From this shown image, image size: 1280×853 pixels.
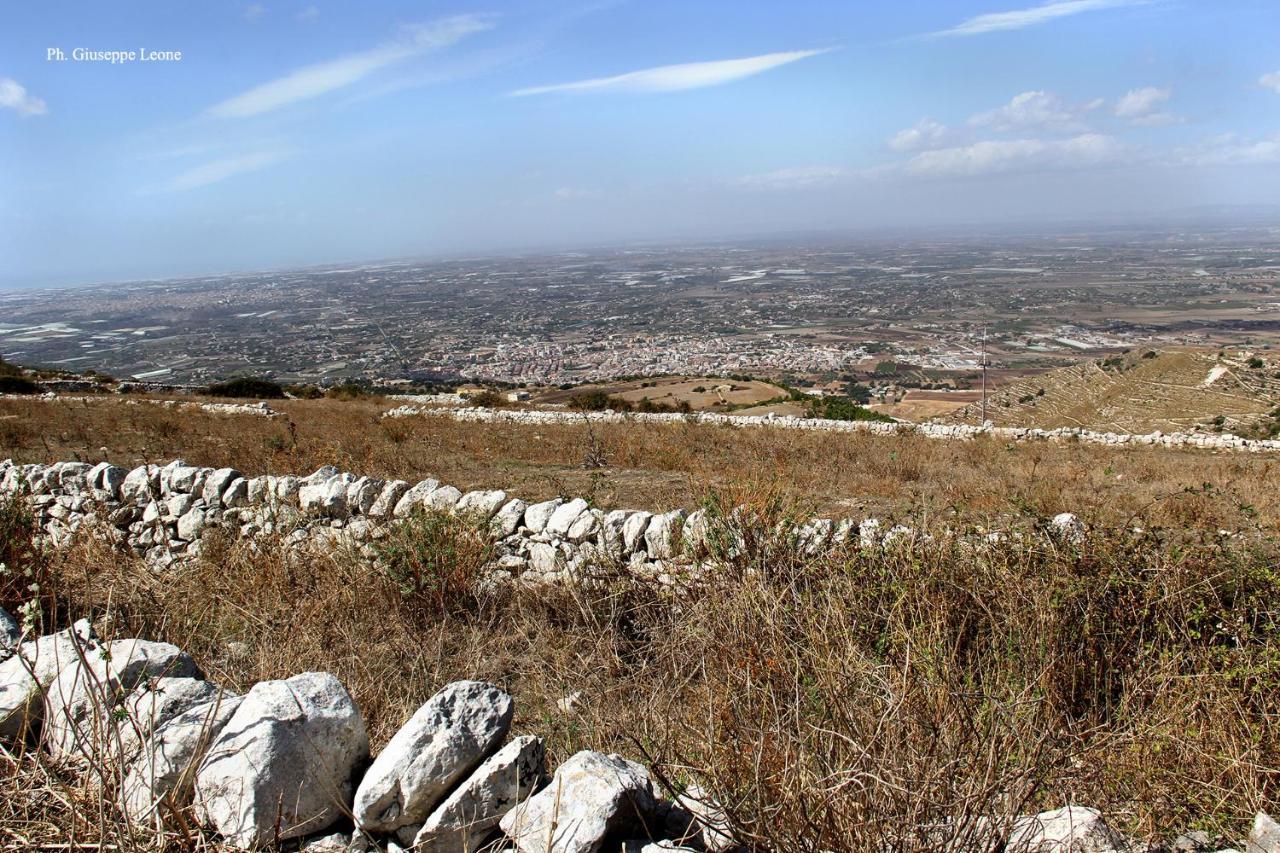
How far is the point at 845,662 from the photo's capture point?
235 cm

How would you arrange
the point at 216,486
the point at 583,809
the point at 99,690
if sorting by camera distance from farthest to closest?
the point at 216,486 < the point at 99,690 < the point at 583,809

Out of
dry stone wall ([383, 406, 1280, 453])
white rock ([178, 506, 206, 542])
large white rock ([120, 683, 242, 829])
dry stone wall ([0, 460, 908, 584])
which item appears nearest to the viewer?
large white rock ([120, 683, 242, 829])

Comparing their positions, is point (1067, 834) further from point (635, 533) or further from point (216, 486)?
point (216, 486)

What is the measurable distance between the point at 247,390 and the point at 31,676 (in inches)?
889

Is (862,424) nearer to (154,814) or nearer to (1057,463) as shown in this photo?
(1057,463)

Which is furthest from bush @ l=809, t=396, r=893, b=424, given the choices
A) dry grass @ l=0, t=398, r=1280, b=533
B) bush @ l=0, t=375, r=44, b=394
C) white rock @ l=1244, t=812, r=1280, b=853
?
bush @ l=0, t=375, r=44, b=394

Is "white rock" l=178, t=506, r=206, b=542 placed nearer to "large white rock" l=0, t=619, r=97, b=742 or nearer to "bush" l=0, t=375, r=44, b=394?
"large white rock" l=0, t=619, r=97, b=742

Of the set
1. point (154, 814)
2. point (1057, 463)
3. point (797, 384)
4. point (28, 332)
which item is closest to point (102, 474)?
point (154, 814)

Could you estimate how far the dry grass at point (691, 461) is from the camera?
6676 mm

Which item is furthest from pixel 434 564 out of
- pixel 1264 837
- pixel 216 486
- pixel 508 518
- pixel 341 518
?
pixel 1264 837

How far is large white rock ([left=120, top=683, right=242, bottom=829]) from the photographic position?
6.37 feet

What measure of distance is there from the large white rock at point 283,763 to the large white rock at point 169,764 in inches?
2.4

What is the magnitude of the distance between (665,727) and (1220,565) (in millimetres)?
3429

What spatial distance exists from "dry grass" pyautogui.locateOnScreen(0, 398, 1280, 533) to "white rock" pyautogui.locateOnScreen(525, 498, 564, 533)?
634 millimetres
